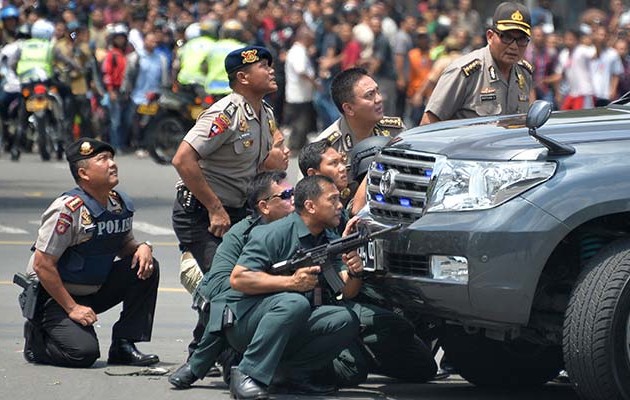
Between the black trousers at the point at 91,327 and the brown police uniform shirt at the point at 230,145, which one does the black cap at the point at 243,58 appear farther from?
the black trousers at the point at 91,327

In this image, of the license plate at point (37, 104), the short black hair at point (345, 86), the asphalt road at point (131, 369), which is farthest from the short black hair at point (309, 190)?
the license plate at point (37, 104)

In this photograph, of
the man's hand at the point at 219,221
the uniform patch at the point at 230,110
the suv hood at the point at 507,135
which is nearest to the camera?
the suv hood at the point at 507,135

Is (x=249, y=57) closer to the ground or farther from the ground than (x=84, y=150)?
farther from the ground

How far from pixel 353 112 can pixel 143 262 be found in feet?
4.53

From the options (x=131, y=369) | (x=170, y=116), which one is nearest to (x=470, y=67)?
(x=131, y=369)

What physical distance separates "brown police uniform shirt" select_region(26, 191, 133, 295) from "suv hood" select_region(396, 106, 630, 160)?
1717 mm

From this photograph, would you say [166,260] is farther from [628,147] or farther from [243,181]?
[628,147]

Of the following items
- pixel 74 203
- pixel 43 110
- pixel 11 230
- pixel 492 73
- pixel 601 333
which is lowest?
pixel 11 230

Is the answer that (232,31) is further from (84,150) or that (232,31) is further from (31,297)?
(31,297)

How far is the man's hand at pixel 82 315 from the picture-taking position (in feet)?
26.4

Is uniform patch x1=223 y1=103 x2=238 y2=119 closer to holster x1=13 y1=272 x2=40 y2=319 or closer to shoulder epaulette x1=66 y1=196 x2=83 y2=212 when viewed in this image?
shoulder epaulette x1=66 y1=196 x2=83 y2=212

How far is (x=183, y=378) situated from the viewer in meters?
7.52

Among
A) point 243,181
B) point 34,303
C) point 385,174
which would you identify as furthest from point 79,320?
point 385,174

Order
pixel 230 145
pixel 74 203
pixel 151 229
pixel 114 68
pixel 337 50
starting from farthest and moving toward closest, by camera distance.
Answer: pixel 337 50
pixel 114 68
pixel 151 229
pixel 230 145
pixel 74 203
